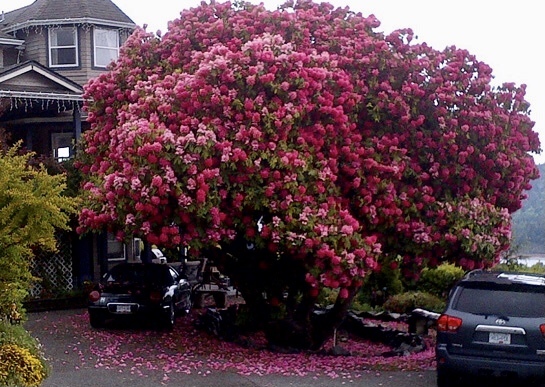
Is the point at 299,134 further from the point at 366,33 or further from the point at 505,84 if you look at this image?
the point at 505,84

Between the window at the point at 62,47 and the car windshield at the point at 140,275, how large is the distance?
34.0 feet

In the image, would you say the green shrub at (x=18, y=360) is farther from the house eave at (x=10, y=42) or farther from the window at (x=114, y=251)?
the house eave at (x=10, y=42)

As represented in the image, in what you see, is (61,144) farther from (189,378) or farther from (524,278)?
(524,278)

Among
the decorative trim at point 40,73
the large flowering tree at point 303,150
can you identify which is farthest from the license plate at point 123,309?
the decorative trim at point 40,73

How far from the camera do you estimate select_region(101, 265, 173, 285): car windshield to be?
17344 mm

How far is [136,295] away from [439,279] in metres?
8.78

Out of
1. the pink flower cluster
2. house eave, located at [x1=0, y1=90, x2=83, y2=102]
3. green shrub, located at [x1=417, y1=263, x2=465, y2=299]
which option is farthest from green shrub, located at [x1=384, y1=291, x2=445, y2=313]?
house eave, located at [x1=0, y1=90, x2=83, y2=102]

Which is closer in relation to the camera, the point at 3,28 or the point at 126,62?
the point at 126,62

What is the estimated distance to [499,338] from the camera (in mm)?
10430

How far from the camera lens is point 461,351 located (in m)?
10.6

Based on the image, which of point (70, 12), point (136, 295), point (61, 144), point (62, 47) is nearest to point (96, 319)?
point (136, 295)

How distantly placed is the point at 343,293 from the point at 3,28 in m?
18.2

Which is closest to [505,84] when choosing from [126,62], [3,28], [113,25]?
[126,62]

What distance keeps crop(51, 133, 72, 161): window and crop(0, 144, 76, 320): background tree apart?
674 inches
